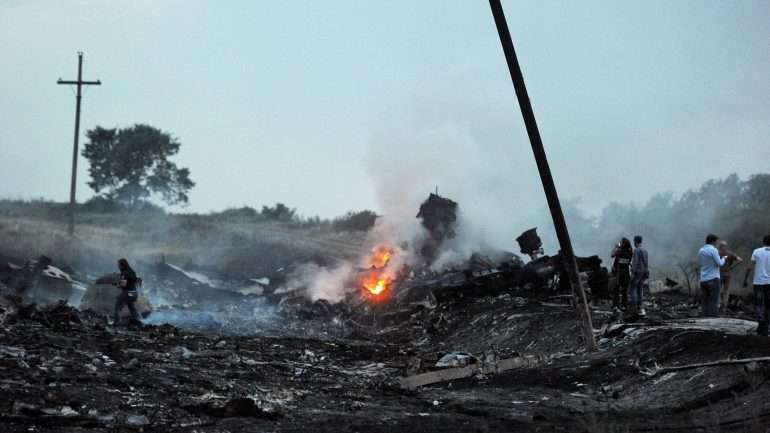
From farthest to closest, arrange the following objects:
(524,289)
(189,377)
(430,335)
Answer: (524,289) < (430,335) < (189,377)

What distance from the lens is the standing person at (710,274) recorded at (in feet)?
48.8

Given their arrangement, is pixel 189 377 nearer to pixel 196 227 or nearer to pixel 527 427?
pixel 527 427

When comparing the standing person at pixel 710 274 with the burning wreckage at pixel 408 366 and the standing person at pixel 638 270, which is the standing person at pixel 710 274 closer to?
the burning wreckage at pixel 408 366

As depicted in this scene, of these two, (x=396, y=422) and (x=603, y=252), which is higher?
(x=603, y=252)

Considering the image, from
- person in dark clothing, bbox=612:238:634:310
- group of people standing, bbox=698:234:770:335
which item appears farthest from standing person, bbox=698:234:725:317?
person in dark clothing, bbox=612:238:634:310

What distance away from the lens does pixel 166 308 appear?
24828mm

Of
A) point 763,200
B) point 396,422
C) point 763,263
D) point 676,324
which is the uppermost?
point 763,200

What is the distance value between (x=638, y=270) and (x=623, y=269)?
83cm

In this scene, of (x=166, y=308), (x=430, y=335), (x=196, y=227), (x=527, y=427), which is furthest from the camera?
(x=196, y=227)

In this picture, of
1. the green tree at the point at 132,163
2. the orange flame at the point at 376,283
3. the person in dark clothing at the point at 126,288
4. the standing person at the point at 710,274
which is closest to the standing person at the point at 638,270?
the standing person at the point at 710,274

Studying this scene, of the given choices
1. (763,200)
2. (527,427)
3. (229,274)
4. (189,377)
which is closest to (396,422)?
(527,427)

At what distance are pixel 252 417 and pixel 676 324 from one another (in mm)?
8045

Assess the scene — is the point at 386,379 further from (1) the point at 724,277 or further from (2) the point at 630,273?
(1) the point at 724,277

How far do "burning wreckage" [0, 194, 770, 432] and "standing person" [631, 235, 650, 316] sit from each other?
0.56 metres
